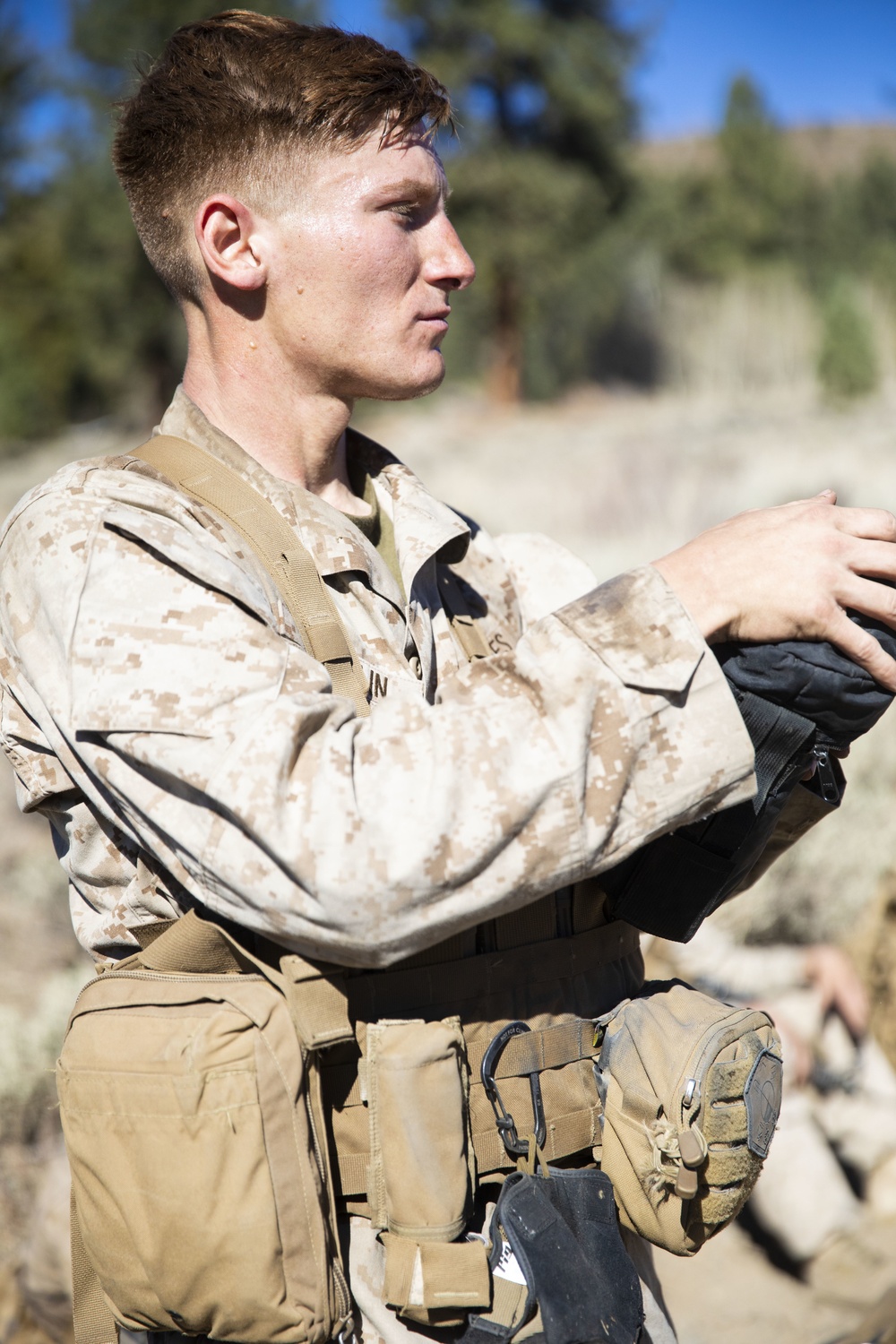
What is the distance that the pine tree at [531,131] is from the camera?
2242cm

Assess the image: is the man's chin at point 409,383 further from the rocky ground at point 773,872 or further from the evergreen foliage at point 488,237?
the evergreen foliage at point 488,237

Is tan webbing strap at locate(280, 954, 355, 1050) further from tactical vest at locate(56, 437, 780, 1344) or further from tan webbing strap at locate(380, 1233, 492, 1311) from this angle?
tan webbing strap at locate(380, 1233, 492, 1311)

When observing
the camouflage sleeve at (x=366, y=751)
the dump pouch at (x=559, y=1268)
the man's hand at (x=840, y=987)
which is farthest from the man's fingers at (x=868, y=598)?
the man's hand at (x=840, y=987)

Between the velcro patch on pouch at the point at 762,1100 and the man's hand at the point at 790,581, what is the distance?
0.57 meters

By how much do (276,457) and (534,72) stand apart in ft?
80.4

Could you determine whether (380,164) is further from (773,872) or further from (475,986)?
(773,872)

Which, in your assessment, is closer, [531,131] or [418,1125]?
[418,1125]

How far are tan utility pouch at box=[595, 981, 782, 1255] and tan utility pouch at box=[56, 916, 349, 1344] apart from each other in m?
0.40

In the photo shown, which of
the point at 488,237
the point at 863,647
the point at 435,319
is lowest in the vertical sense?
the point at 863,647

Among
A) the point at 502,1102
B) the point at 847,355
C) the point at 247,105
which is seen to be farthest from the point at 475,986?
the point at 847,355

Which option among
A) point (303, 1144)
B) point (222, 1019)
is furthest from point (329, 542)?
point (303, 1144)

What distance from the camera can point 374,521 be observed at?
6.23ft

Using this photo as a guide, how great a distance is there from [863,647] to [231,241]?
1023 mm

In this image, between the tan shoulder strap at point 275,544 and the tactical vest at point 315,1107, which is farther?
the tan shoulder strap at point 275,544
